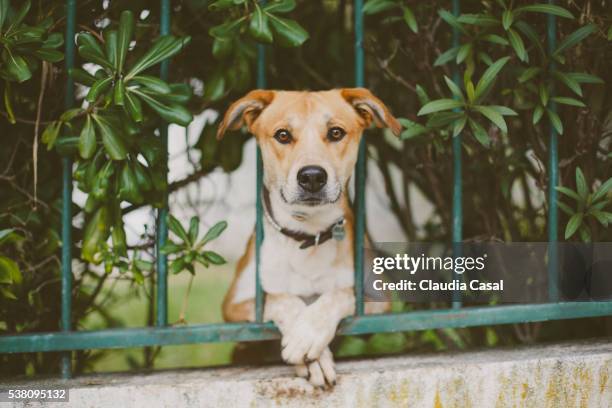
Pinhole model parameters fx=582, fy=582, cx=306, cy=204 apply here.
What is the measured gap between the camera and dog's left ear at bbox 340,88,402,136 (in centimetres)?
247

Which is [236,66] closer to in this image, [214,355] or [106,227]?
[106,227]

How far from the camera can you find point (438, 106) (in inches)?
91.1

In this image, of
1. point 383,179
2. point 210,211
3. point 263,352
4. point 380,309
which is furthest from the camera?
point 383,179

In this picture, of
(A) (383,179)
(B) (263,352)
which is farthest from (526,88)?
(B) (263,352)

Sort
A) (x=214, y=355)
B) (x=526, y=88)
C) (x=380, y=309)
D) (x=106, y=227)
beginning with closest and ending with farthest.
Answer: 1. (x=106, y=227)
2. (x=526, y=88)
3. (x=380, y=309)
4. (x=214, y=355)

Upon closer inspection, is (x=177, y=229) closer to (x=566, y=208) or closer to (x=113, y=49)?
(x=113, y=49)

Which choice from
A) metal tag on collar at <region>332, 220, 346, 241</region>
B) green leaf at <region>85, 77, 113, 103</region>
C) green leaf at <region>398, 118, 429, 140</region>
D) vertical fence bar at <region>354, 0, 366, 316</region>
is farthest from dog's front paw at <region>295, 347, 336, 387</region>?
green leaf at <region>85, 77, 113, 103</region>

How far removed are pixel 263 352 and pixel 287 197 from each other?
3.33ft

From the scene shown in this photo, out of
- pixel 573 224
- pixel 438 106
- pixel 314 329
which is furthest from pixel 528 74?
pixel 314 329

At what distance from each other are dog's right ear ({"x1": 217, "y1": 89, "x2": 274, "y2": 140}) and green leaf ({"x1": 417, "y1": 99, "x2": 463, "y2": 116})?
676 mm

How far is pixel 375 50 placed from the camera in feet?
10.6

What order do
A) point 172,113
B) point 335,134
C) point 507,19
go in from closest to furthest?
point 172,113 < point 507,19 < point 335,134

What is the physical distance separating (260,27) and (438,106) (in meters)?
0.76

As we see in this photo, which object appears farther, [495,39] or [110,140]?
[495,39]
